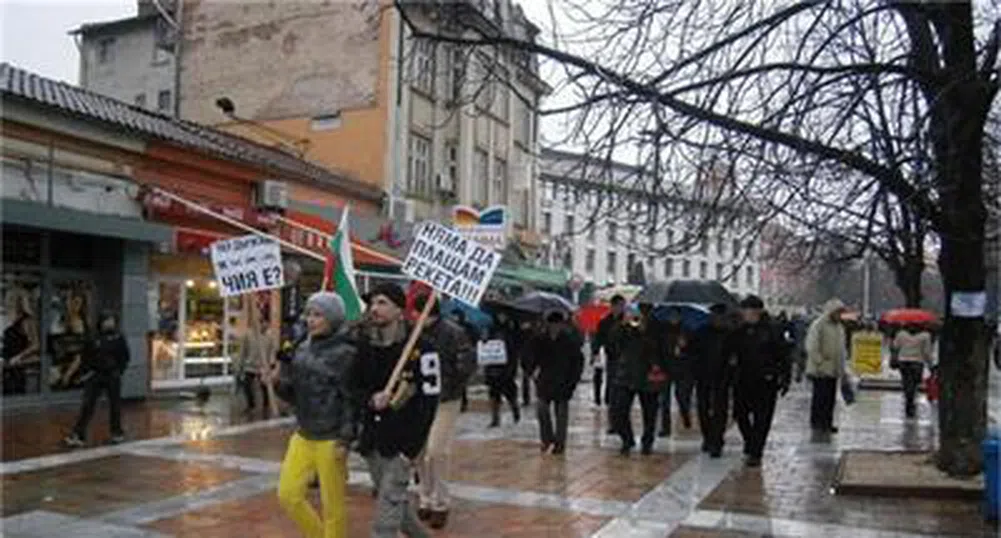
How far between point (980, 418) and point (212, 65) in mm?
24258

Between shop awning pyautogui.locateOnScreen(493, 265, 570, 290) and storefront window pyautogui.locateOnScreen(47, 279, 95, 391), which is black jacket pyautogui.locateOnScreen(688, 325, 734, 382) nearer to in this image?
storefront window pyautogui.locateOnScreen(47, 279, 95, 391)

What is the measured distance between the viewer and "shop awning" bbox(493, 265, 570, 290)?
30.4 metres

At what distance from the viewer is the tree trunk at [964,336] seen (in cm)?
997

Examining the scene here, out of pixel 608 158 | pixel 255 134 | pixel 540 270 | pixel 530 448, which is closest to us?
pixel 608 158

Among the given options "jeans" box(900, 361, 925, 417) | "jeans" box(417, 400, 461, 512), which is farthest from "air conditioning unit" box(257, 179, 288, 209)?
"jeans" box(417, 400, 461, 512)

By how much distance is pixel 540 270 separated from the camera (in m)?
34.2

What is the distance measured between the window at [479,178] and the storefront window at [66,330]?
16.6 meters

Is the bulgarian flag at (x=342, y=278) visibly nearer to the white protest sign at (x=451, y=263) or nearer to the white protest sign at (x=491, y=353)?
the white protest sign at (x=451, y=263)

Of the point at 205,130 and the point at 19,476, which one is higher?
the point at 205,130

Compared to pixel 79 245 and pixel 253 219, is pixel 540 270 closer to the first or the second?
pixel 253 219

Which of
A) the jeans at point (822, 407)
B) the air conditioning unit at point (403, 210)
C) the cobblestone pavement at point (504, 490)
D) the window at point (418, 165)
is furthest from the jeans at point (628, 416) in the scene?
the window at point (418, 165)

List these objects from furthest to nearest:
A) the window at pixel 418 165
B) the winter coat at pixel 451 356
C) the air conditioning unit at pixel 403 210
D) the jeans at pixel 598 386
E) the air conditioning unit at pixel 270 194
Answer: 1. the window at pixel 418 165
2. the air conditioning unit at pixel 403 210
3. the air conditioning unit at pixel 270 194
4. the jeans at pixel 598 386
5. the winter coat at pixel 451 356

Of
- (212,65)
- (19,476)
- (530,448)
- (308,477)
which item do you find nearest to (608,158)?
(308,477)

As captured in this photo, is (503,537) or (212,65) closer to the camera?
(503,537)
